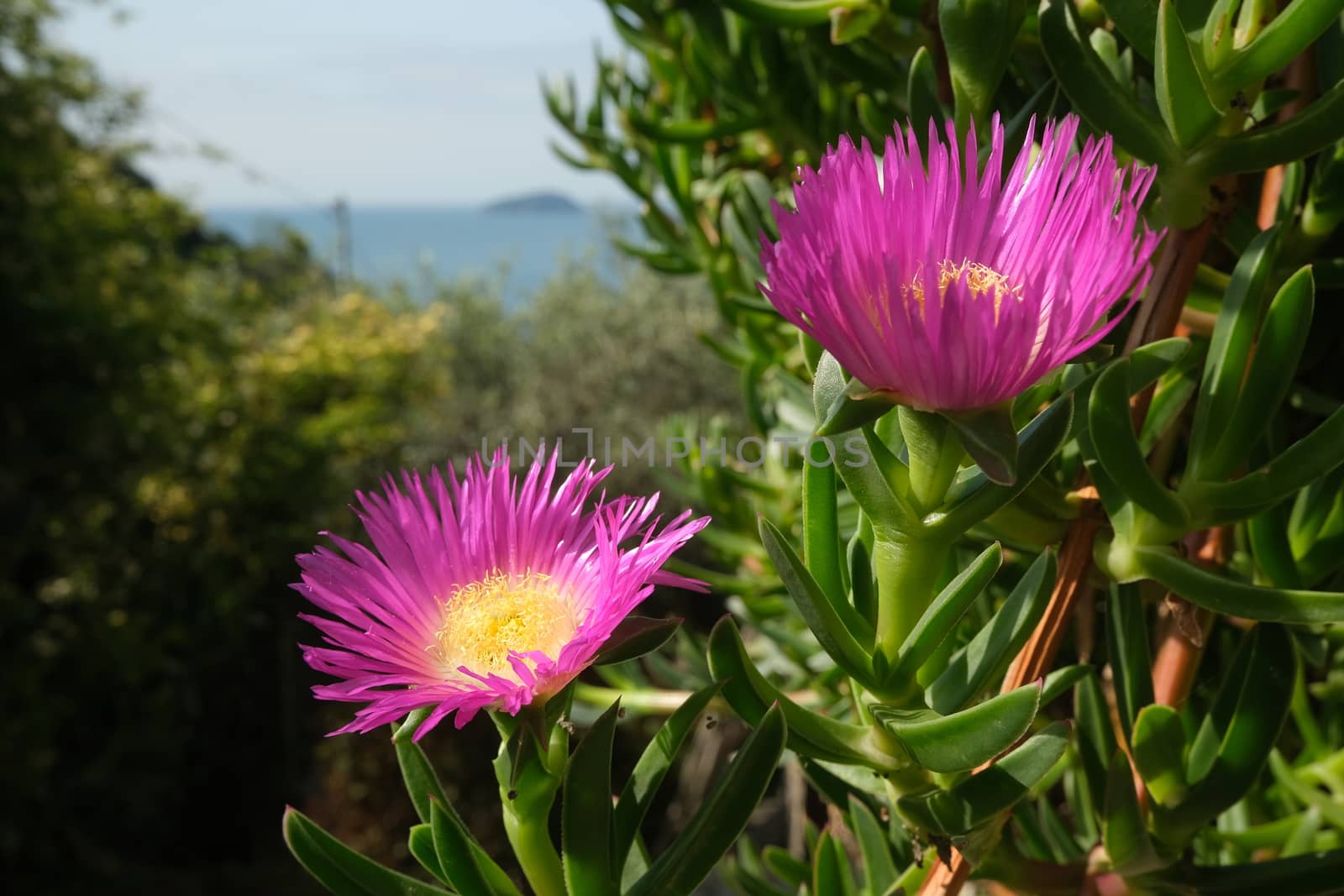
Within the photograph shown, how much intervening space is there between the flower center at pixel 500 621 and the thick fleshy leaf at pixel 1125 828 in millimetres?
146

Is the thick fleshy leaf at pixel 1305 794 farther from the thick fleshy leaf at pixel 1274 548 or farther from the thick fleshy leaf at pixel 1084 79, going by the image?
the thick fleshy leaf at pixel 1084 79

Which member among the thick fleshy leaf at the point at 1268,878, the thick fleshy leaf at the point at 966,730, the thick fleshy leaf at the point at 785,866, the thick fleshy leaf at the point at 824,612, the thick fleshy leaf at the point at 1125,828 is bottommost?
the thick fleshy leaf at the point at 785,866

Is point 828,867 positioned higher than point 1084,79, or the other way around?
point 1084,79

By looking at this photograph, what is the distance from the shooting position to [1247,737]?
0.31 m

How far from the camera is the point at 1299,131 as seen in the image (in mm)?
273

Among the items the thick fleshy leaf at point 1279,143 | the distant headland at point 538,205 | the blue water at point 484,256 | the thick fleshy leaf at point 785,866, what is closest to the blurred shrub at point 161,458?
the blue water at point 484,256

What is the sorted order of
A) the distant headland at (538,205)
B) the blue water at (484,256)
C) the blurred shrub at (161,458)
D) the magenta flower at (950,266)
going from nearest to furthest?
the magenta flower at (950,266)
the blurred shrub at (161,458)
the blue water at (484,256)
the distant headland at (538,205)

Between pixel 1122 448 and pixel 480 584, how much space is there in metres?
0.15

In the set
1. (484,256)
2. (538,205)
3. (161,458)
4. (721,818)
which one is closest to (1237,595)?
(721,818)

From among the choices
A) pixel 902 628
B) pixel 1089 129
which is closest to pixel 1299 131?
pixel 1089 129

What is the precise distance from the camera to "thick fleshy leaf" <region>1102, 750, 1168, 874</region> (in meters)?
0.30

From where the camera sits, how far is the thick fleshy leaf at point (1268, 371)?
0.27 meters

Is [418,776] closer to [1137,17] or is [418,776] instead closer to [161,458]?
[1137,17]

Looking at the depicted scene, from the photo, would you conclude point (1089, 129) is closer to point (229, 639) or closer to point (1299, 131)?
point (1299, 131)
